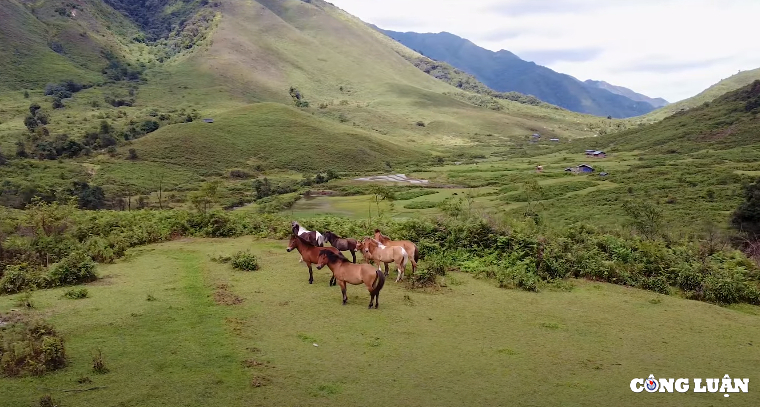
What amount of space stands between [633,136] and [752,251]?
380 ft

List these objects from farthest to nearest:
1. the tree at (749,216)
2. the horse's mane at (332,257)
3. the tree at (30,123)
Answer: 1. the tree at (30,123)
2. the tree at (749,216)
3. the horse's mane at (332,257)

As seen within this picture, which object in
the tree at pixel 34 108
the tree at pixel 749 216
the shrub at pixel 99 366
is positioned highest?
the tree at pixel 34 108

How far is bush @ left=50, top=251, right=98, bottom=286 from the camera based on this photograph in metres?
13.8

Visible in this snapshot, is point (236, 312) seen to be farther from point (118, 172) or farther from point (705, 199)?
point (118, 172)

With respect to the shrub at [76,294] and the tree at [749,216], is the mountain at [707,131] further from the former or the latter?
the shrub at [76,294]

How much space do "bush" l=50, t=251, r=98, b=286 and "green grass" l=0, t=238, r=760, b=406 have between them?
0.61 meters

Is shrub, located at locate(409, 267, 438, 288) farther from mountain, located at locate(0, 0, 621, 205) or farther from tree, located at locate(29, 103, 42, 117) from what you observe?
tree, located at locate(29, 103, 42, 117)

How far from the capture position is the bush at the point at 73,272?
45.3 feet

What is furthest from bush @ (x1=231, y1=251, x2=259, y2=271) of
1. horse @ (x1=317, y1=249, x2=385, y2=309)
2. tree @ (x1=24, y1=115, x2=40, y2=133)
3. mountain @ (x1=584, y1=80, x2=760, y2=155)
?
tree @ (x1=24, y1=115, x2=40, y2=133)


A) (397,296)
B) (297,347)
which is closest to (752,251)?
(397,296)

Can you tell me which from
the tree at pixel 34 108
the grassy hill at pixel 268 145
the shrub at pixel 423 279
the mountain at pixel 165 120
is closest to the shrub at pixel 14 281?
the shrub at pixel 423 279

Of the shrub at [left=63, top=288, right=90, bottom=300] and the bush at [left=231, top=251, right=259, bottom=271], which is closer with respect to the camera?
the shrub at [left=63, top=288, right=90, bottom=300]

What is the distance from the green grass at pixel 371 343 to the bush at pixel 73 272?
0.61 metres

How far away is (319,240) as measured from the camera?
1600 cm
